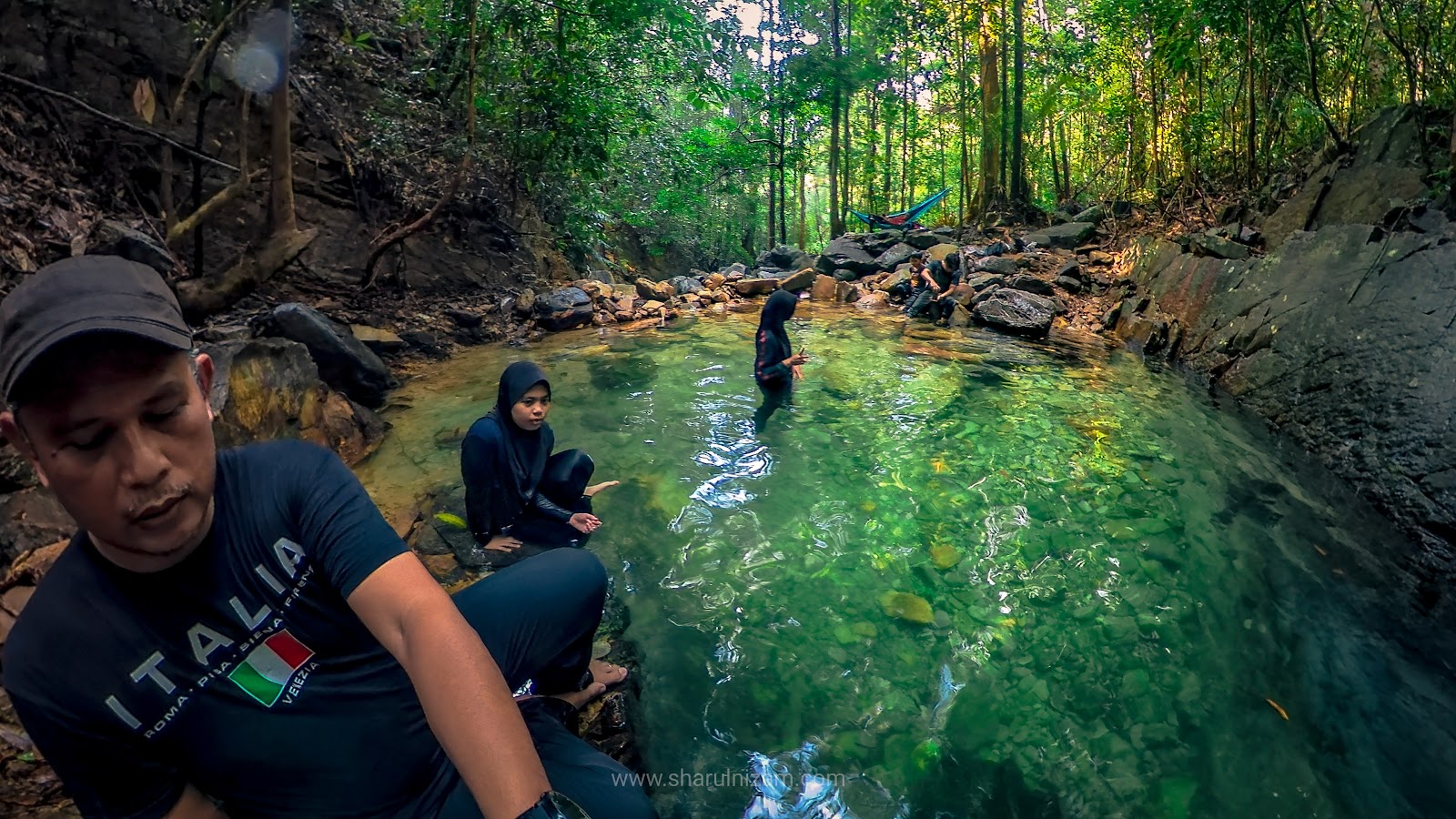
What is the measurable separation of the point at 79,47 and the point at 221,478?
8219 millimetres

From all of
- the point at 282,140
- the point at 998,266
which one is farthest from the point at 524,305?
the point at 998,266

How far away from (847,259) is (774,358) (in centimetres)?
962

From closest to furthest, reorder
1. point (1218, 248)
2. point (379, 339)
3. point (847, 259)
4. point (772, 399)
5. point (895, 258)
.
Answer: point (772, 399) < point (1218, 248) < point (379, 339) < point (895, 258) < point (847, 259)

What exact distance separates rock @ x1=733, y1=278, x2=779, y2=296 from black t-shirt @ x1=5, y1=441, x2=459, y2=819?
12.6 meters

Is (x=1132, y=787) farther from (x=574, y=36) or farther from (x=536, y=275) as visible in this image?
(x=536, y=275)

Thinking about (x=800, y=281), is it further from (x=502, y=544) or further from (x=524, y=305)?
(x=502, y=544)

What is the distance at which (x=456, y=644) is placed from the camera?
50.4 inches

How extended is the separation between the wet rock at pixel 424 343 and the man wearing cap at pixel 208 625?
751 centimetres

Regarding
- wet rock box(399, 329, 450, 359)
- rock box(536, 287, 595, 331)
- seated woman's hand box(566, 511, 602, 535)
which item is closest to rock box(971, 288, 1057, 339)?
rock box(536, 287, 595, 331)

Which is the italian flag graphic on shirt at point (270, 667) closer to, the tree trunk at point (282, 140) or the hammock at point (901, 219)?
the tree trunk at point (282, 140)

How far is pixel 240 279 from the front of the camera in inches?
236

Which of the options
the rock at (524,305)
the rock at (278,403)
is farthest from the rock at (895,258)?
the rock at (278,403)

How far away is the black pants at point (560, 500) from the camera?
11.5 ft

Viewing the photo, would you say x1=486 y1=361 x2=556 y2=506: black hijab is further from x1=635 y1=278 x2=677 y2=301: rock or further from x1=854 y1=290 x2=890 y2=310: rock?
x1=854 y1=290 x2=890 y2=310: rock
